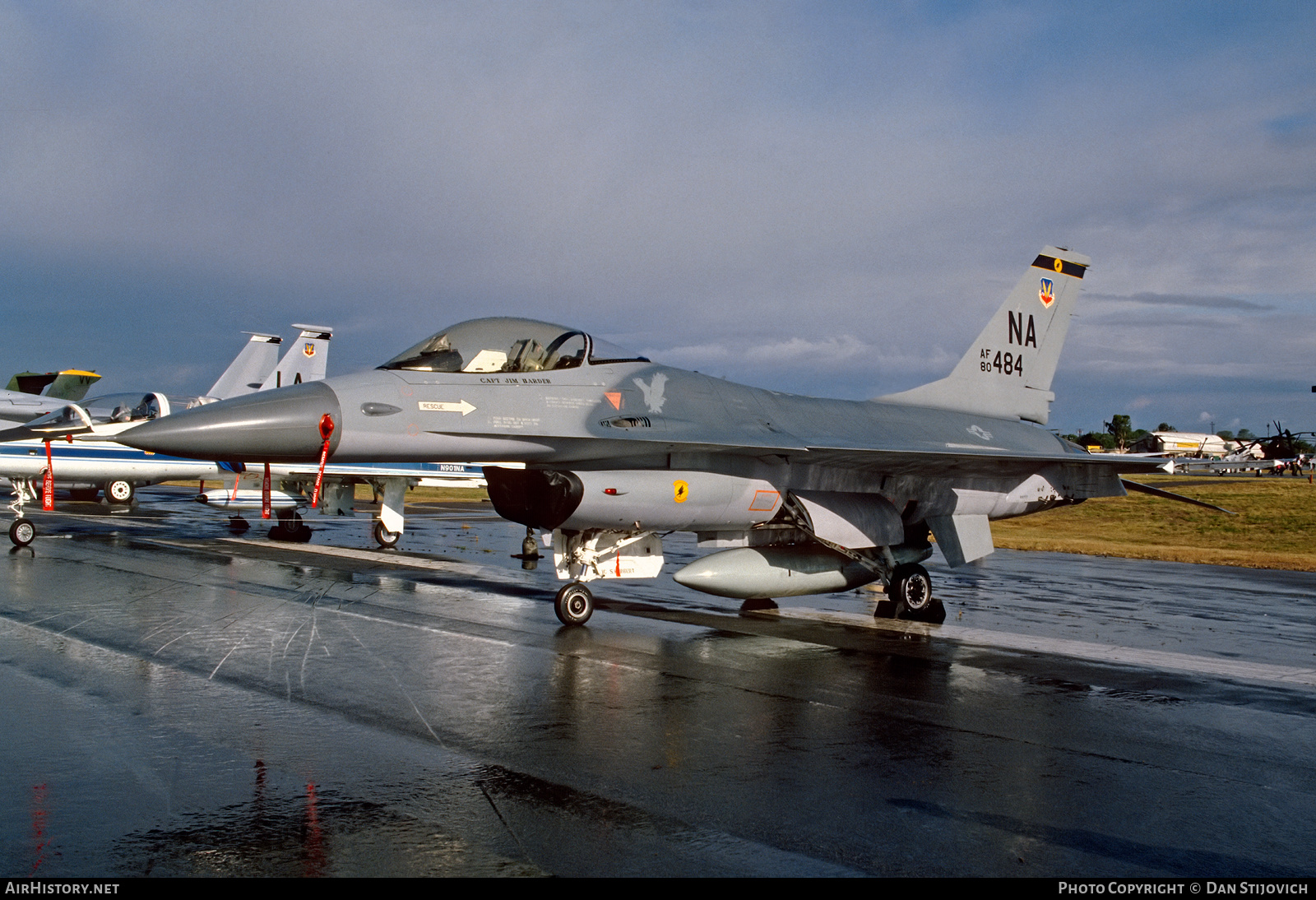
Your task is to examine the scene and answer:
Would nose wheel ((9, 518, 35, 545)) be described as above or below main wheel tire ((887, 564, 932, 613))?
above

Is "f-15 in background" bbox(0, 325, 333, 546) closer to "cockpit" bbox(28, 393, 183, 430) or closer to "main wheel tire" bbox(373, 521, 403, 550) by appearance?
"cockpit" bbox(28, 393, 183, 430)

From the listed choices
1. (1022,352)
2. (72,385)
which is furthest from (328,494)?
(72,385)

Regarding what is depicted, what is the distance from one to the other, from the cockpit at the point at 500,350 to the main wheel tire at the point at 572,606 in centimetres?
235

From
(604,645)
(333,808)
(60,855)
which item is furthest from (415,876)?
(604,645)

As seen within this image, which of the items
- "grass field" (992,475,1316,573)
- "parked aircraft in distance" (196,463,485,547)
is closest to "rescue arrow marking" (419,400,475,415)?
"parked aircraft in distance" (196,463,485,547)

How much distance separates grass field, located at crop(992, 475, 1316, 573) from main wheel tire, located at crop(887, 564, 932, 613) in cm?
1348

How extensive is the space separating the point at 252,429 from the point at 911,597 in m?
7.97

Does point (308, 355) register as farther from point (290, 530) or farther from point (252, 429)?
point (252, 429)

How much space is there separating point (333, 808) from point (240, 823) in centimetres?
41

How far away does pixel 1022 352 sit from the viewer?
49.6ft

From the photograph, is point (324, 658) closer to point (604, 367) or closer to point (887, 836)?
point (604, 367)

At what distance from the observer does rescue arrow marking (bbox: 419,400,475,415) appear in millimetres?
9219

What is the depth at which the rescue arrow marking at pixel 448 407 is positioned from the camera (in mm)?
9219

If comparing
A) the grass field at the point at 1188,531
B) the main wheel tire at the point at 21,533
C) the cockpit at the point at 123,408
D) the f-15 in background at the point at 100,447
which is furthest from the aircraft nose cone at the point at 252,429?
the grass field at the point at 1188,531
